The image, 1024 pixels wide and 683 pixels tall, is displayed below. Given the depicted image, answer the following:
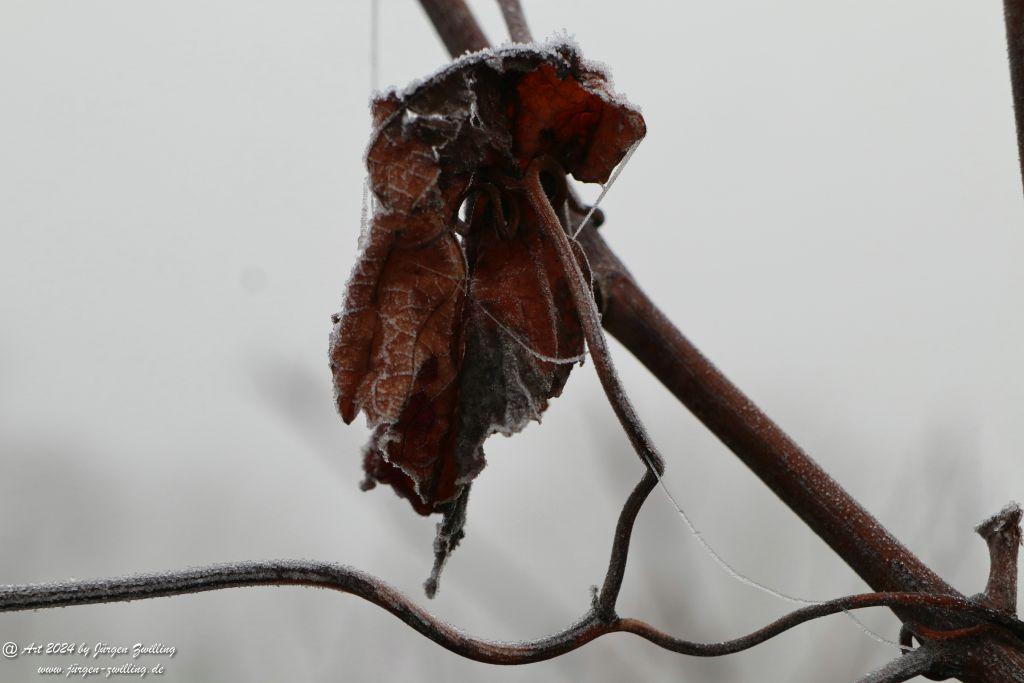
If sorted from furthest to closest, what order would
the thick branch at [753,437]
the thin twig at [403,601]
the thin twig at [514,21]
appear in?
the thin twig at [514,21] < the thick branch at [753,437] < the thin twig at [403,601]

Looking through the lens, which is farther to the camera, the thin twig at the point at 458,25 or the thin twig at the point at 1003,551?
the thin twig at the point at 458,25

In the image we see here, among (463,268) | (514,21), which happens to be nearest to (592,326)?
(463,268)

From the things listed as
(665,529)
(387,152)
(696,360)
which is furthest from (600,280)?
(665,529)

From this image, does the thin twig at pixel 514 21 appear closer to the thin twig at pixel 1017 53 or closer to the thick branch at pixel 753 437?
the thick branch at pixel 753 437

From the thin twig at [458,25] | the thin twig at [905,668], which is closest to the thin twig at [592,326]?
the thin twig at [905,668]

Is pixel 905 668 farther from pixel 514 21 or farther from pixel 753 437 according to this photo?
pixel 514 21
